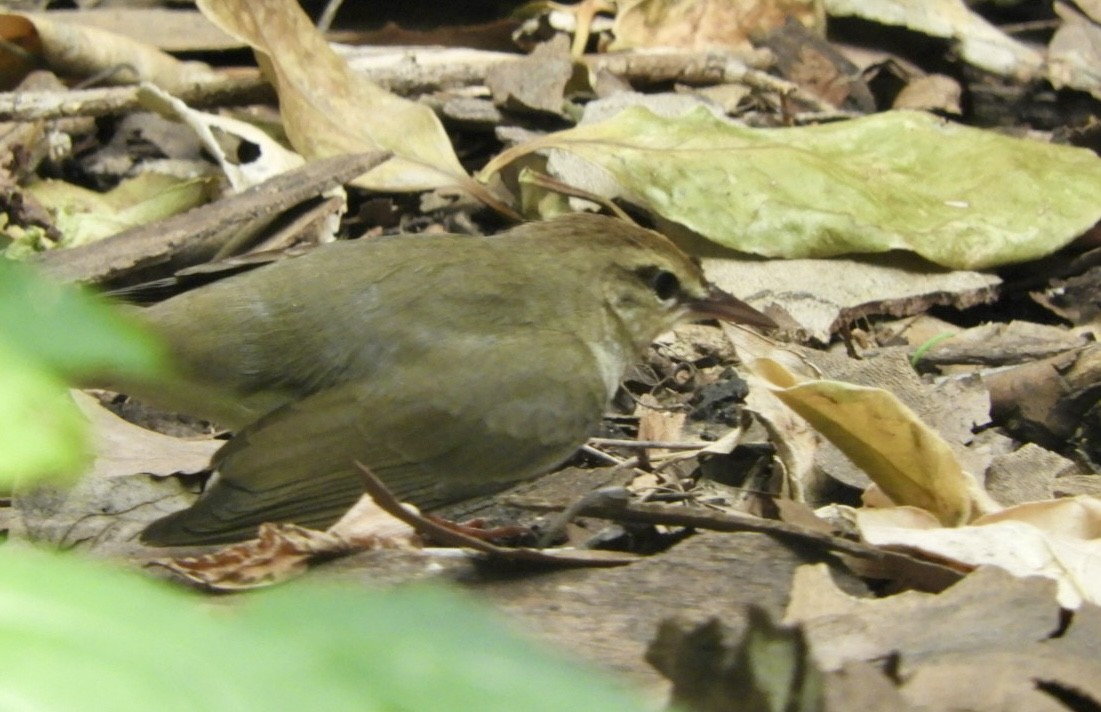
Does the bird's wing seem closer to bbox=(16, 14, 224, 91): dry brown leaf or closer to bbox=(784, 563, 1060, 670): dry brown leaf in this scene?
bbox=(784, 563, 1060, 670): dry brown leaf

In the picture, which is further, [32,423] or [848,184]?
[848,184]

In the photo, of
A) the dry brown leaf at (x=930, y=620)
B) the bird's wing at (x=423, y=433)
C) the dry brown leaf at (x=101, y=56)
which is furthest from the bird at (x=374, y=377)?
the dry brown leaf at (x=101, y=56)

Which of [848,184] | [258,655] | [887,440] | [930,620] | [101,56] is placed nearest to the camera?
[258,655]

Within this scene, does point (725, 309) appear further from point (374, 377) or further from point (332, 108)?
point (332, 108)

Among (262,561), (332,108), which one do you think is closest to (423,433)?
(262,561)

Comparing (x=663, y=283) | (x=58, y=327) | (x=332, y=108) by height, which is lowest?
(x=663, y=283)

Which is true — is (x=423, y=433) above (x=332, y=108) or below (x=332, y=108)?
below

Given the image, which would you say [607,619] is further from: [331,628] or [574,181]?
[574,181]

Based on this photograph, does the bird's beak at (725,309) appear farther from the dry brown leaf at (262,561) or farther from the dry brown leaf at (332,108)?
the dry brown leaf at (262,561)
